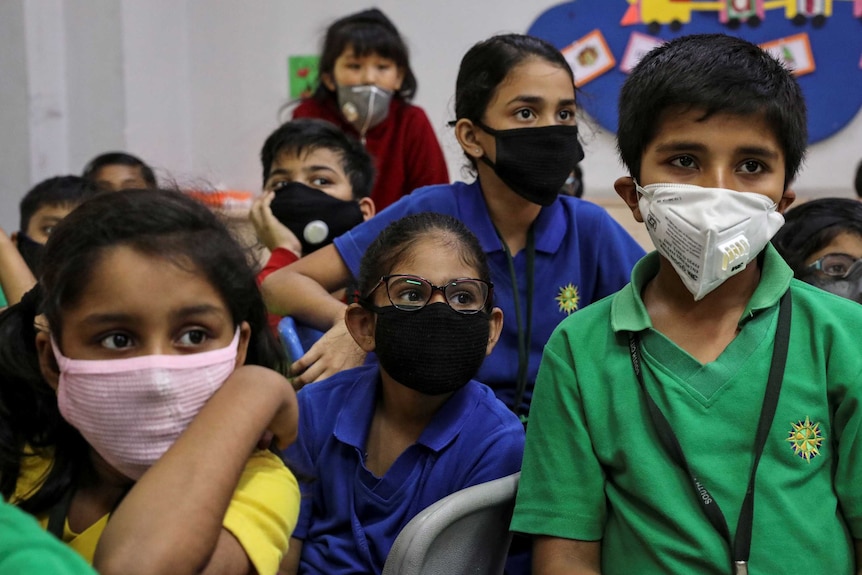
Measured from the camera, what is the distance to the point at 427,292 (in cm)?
165

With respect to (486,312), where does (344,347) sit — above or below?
below

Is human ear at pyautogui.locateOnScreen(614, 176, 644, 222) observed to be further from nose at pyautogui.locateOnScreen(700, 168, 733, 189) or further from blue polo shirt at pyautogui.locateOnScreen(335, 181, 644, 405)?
blue polo shirt at pyautogui.locateOnScreen(335, 181, 644, 405)

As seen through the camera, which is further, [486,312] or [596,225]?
[596,225]

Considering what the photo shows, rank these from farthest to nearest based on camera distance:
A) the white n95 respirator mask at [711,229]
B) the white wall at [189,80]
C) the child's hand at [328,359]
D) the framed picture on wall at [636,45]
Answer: the framed picture on wall at [636,45] → the white wall at [189,80] → the child's hand at [328,359] → the white n95 respirator mask at [711,229]

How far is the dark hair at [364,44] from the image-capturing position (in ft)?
11.2

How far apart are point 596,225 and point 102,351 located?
4.30 ft

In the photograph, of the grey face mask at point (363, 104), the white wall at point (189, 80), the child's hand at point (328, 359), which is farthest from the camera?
the white wall at point (189, 80)

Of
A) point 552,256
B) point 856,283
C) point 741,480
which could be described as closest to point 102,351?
point 741,480

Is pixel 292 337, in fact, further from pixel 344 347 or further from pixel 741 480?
pixel 741 480

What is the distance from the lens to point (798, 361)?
1.28 meters

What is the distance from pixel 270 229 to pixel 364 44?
113 cm

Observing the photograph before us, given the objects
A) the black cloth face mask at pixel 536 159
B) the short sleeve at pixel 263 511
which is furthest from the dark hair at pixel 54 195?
the short sleeve at pixel 263 511

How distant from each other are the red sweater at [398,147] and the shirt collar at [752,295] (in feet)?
7.02

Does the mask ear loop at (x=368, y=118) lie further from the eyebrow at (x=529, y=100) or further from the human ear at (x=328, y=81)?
the eyebrow at (x=529, y=100)
